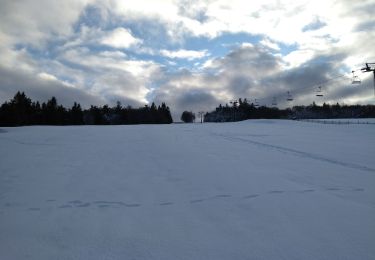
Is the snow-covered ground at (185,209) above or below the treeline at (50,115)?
below

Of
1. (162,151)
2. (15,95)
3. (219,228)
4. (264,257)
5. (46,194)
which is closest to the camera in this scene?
(264,257)

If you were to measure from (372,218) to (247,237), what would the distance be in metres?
3.28

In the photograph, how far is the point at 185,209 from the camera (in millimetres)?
7895

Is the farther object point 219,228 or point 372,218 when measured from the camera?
point 372,218

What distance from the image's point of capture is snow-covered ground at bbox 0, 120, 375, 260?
5.78 meters

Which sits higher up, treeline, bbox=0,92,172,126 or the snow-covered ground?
treeline, bbox=0,92,172,126

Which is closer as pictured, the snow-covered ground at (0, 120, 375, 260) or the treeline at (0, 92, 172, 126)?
the snow-covered ground at (0, 120, 375, 260)

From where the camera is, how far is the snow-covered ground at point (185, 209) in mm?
5781

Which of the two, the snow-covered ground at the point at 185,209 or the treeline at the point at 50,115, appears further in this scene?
the treeline at the point at 50,115

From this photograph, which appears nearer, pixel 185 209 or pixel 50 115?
pixel 185 209

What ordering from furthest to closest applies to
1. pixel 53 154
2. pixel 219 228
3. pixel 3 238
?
pixel 53 154 < pixel 219 228 < pixel 3 238

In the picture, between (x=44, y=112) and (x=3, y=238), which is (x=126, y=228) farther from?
(x=44, y=112)

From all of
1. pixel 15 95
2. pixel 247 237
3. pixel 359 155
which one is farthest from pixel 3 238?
pixel 15 95

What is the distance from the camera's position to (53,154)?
16266mm
